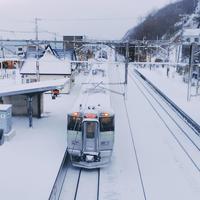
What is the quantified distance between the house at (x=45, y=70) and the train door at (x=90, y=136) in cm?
1550

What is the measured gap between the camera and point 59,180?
418 inches

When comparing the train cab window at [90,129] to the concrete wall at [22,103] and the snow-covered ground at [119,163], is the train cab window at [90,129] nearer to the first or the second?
the snow-covered ground at [119,163]

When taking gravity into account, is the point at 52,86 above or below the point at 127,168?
above

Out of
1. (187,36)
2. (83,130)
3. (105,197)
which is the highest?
(187,36)

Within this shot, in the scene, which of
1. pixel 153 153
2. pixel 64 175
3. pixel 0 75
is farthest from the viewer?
pixel 0 75

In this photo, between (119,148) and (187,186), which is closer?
(187,186)

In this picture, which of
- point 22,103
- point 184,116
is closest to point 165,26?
point 184,116

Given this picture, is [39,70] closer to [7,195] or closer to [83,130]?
[83,130]

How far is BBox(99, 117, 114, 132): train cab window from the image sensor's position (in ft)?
36.5

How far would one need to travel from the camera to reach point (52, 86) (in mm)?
15766

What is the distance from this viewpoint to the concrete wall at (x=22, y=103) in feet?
59.3

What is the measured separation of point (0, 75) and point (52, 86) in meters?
21.6

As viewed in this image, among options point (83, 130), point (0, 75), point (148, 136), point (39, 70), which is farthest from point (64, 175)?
point (0, 75)

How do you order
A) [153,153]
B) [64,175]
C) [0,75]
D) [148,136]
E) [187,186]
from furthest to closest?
[0,75] → [148,136] → [153,153] → [64,175] → [187,186]
